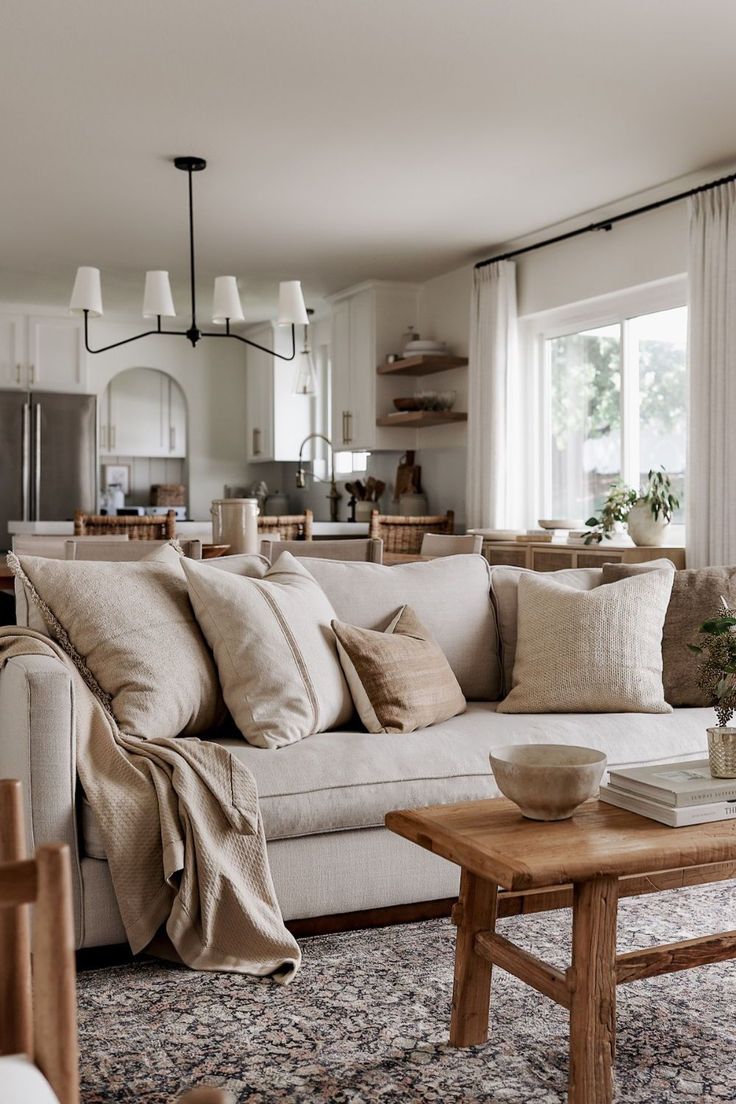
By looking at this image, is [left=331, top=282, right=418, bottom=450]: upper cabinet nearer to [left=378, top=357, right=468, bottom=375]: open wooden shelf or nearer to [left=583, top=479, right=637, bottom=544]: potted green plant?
[left=378, top=357, right=468, bottom=375]: open wooden shelf

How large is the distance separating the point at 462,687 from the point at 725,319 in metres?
2.54

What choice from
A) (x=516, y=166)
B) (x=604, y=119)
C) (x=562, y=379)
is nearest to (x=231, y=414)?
(x=562, y=379)

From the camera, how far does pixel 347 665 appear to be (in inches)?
113

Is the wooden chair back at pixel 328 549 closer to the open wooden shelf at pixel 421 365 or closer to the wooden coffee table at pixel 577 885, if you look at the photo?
the wooden coffee table at pixel 577 885

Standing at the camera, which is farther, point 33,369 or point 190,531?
point 33,369

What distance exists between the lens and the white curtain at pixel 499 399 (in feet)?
21.4

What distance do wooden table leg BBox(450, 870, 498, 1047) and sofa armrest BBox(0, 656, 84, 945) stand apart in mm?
819

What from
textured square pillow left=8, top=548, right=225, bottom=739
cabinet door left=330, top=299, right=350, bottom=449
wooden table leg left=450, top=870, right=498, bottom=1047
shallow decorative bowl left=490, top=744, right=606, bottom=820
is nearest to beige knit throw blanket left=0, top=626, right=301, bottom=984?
textured square pillow left=8, top=548, right=225, bottom=739

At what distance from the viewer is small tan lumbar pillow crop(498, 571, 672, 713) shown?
3064mm

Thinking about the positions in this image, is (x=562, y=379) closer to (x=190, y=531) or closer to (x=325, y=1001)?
(x=190, y=531)

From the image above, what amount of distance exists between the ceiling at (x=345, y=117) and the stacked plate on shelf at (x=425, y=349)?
0.66m

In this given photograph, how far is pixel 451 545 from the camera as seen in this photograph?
476 cm

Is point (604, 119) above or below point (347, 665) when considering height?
above

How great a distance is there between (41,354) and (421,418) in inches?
129
